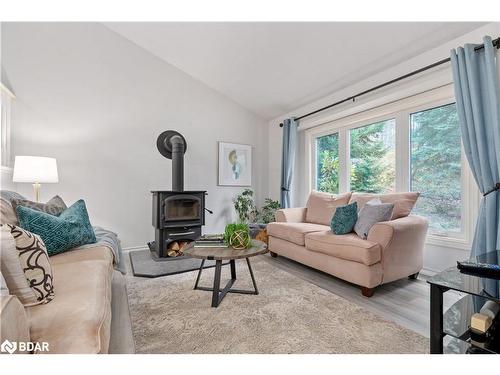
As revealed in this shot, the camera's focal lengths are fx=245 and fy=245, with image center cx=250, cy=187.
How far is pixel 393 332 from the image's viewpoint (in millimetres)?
1529

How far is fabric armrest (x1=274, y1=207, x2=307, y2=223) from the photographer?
3.35m

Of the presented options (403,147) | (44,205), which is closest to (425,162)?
(403,147)

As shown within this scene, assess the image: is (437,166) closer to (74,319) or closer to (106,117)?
(74,319)

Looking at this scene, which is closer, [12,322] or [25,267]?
[12,322]

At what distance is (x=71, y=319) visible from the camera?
2.79 feet

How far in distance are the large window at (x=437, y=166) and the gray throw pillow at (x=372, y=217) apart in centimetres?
74

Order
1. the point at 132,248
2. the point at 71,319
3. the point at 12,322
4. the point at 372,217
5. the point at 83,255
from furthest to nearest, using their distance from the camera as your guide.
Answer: the point at 132,248 < the point at 372,217 < the point at 83,255 < the point at 71,319 < the point at 12,322

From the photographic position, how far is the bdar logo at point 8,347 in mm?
675

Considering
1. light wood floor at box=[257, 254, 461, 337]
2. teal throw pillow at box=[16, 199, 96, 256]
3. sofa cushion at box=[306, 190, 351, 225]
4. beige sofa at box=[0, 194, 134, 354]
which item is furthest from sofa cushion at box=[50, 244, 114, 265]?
sofa cushion at box=[306, 190, 351, 225]

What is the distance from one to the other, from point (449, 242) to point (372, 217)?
2.84 feet

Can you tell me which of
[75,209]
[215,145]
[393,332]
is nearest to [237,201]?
Answer: [215,145]

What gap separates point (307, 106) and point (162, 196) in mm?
2634

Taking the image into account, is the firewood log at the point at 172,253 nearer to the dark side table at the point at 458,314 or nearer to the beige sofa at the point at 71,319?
the beige sofa at the point at 71,319
